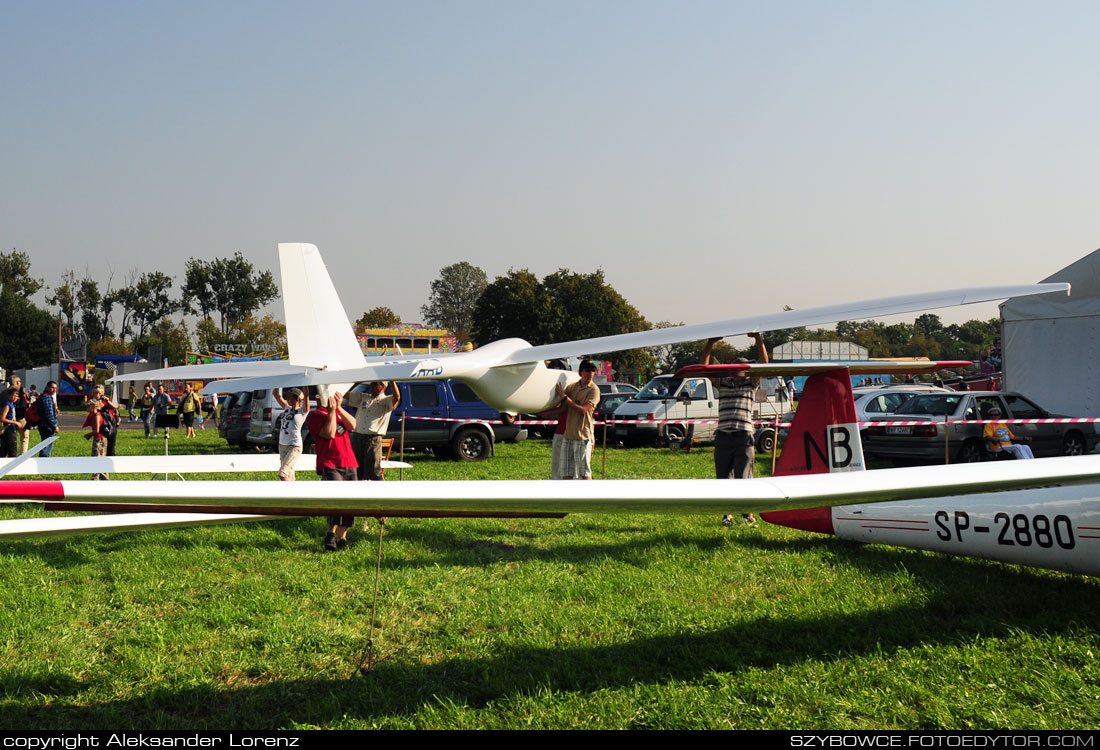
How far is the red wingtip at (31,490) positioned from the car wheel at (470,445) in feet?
44.4

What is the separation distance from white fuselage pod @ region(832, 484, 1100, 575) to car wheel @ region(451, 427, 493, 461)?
10.7 m

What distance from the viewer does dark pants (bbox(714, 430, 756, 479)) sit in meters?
8.22

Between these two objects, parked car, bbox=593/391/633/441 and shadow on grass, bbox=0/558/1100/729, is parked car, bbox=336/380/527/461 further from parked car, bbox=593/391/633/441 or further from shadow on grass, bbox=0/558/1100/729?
shadow on grass, bbox=0/558/1100/729

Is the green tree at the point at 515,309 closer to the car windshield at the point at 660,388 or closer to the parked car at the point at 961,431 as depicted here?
the car windshield at the point at 660,388

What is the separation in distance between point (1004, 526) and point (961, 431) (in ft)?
29.6

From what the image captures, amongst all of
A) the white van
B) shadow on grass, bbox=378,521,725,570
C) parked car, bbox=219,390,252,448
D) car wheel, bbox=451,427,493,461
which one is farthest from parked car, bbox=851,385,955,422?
parked car, bbox=219,390,252,448

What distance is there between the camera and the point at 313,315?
8812 millimetres

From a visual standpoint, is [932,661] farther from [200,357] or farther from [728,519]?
[200,357]

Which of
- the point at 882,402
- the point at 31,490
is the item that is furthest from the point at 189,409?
the point at 31,490

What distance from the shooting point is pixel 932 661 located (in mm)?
4215

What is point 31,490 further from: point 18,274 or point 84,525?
point 18,274

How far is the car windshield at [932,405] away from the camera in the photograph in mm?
14261

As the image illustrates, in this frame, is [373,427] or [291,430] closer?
[373,427]

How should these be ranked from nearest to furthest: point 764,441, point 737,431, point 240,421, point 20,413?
point 737,431
point 20,413
point 764,441
point 240,421
